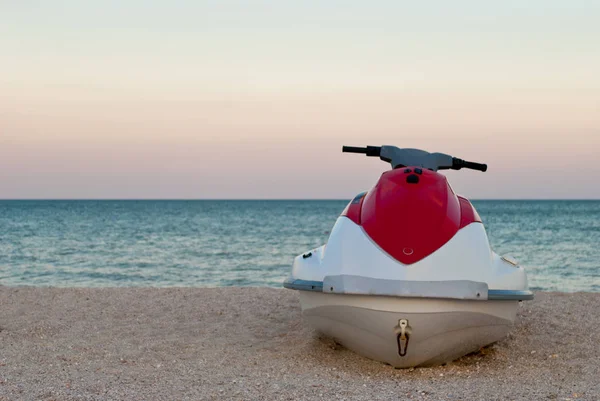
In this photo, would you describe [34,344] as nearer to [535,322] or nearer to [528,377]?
[528,377]

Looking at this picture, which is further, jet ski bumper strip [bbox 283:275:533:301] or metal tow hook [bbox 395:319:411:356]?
metal tow hook [bbox 395:319:411:356]

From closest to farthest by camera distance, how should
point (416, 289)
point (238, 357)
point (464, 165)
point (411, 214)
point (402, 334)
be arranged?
point (416, 289) → point (402, 334) → point (411, 214) → point (464, 165) → point (238, 357)

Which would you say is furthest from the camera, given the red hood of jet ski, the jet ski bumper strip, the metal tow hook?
the red hood of jet ski

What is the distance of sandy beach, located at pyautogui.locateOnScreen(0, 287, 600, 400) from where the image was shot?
527 cm

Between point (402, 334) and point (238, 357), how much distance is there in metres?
1.96

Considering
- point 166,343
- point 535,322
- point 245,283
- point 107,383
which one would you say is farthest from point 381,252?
point 245,283

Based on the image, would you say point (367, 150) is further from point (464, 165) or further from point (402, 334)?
point (402, 334)

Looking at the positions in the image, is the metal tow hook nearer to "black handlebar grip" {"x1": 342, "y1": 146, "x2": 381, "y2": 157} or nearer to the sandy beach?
the sandy beach

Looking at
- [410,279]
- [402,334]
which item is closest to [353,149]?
[410,279]

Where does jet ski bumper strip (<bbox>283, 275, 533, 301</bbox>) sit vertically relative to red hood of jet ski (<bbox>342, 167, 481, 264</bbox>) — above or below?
below

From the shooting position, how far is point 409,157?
6.38 meters

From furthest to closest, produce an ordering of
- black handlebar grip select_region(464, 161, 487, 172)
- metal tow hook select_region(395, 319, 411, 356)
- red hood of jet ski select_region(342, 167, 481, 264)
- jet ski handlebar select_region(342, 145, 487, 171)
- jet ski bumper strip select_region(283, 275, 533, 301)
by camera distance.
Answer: black handlebar grip select_region(464, 161, 487, 172)
jet ski handlebar select_region(342, 145, 487, 171)
red hood of jet ski select_region(342, 167, 481, 264)
metal tow hook select_region(395, 319, 411, 356)
jet ski bumper strip select_region(283, 275, 533, 301)

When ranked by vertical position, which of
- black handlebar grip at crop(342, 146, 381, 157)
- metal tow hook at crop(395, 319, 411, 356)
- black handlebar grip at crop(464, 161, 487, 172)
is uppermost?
black handlebar grip at crop(342, 146, 381, 157)

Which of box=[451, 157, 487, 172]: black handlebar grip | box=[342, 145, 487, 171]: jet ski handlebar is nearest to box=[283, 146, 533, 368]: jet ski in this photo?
box=[342, 145, 487, 171]: jet ski handlebar
